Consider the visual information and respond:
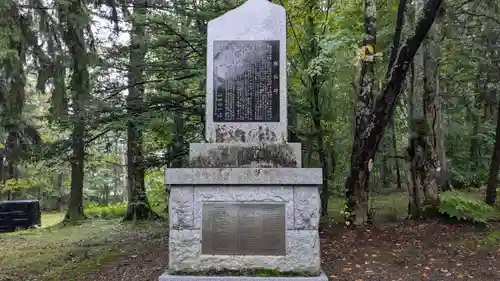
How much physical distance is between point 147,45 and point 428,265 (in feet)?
20.3

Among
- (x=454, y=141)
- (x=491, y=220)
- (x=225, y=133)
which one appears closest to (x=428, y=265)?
(x=491, y=220)

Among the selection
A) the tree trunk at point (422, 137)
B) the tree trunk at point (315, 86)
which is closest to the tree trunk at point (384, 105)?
the tree trunk at point (422, 137)

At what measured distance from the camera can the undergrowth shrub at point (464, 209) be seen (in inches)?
295

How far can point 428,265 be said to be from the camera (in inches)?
235

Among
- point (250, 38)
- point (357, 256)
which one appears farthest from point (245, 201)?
point (357, 256)

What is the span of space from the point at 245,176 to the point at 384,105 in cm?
363

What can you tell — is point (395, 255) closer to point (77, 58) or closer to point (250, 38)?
point (250, 38)

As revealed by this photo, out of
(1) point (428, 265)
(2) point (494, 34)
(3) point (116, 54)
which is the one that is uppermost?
(2) point (494, 34)

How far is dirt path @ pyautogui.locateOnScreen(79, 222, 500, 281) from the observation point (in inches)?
225

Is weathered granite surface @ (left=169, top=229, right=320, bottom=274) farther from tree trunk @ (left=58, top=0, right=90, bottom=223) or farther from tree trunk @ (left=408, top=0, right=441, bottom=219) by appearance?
tree trunk @ (left=408, top=0, right=441, bottom=219)

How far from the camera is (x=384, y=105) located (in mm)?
7453

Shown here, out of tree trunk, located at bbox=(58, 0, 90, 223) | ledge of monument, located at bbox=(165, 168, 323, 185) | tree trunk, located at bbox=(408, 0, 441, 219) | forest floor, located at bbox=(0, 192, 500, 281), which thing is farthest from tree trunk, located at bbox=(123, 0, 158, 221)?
tree trunk, located at bbox=(408, 0, 441, 219)

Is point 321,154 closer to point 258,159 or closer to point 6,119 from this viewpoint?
point 258,159

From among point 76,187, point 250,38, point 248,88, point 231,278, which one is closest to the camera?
point 231,278
